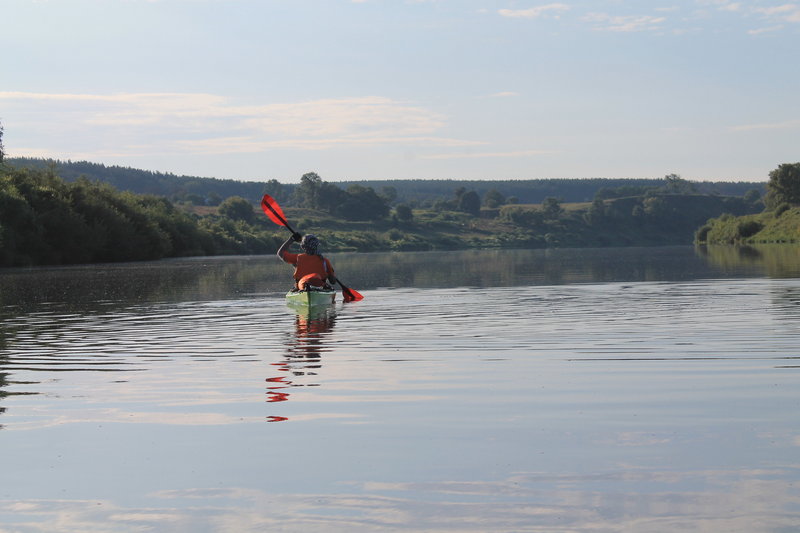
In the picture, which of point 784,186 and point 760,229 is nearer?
point 760,229

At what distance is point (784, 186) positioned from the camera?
184 meters

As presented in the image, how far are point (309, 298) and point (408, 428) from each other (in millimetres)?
20045

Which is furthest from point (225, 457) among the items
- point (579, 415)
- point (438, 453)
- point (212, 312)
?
point (212, 312)

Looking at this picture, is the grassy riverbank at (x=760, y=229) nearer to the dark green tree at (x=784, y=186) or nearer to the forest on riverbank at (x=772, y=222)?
the forest on riverbank at (x=772, y=222)

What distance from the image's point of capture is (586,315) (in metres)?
26.7

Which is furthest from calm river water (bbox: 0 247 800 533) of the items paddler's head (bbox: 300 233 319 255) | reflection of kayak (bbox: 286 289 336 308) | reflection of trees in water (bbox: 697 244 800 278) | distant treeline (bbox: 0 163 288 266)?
distant treeline (bbox: 0 163 288 266)

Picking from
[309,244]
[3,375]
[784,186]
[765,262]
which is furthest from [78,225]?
[784,186]

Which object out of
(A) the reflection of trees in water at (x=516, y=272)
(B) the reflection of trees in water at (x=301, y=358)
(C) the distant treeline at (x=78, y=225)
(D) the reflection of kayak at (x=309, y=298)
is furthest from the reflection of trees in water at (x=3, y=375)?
(C) the distant treeline at (x=78, y=225)

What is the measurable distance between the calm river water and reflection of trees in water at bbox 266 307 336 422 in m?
0.10

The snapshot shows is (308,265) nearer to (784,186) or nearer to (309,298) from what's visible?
(309,298)

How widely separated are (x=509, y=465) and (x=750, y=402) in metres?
4.21

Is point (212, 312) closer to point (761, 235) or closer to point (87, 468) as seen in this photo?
point (87, 468)

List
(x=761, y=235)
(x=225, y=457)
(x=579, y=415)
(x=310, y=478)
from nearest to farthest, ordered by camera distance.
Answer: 1. (x=310, y=478)
2. (x=225, y=457)
3. (x=579, y=415)
4. (x=761, y=235)

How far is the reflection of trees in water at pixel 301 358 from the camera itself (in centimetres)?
1425
